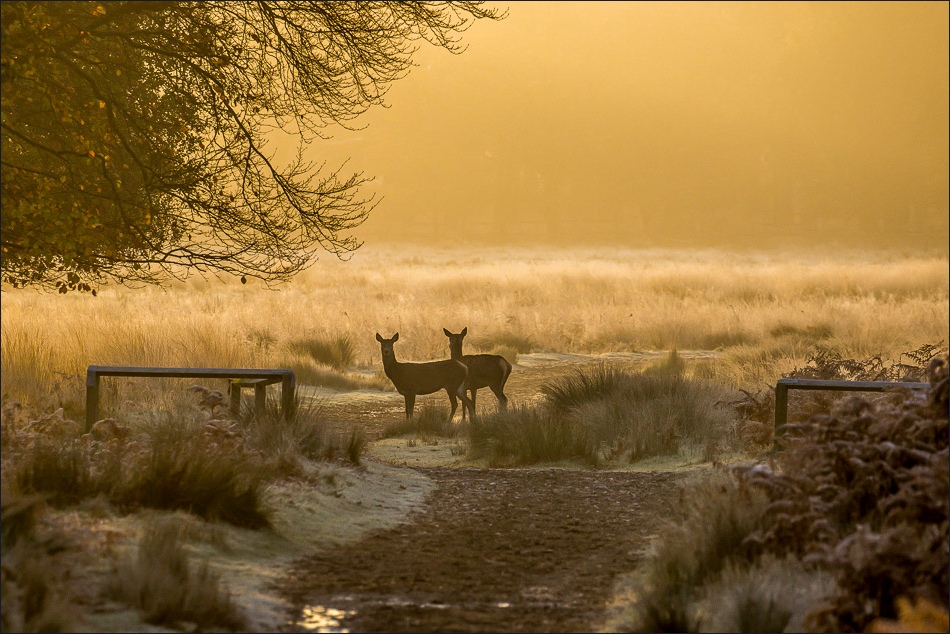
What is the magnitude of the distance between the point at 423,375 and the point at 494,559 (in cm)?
705

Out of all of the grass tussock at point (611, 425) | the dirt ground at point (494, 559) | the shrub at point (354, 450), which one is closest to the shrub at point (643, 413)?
the grass tussock at point (611, 425)

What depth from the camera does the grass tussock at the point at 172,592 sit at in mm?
5422

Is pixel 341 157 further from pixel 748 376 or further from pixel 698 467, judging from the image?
pixel 698 467

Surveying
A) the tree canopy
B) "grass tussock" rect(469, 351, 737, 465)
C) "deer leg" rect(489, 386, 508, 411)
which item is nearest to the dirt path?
"grass tussock" rect(469, 351, 737, 465)

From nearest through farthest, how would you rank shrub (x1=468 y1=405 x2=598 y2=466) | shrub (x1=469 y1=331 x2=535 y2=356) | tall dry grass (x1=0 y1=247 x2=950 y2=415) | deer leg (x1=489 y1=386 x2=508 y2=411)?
1. shrub (x1=468 y1=405 x2=598 y2=466)
2. deer leg (x1=489 y1=386 x2=508 y2=411)
3. tall dry grass (x1=0 y1=247 x2=950 y2=415)
4. shrub (x1=469 y1=331 x2=535 y2=356)

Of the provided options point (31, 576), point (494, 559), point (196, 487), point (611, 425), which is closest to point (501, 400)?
point (611, 425)

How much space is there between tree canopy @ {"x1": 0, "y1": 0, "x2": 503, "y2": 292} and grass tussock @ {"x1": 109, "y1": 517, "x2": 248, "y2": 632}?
4.83m

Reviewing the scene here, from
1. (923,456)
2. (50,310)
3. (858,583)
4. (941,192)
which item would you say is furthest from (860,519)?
(941,192)

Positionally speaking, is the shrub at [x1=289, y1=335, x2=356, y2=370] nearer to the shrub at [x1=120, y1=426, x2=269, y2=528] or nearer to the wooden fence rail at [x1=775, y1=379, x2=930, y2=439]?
the wooden fence rail at [x1=775, y1=379, x2=930, y2=439]

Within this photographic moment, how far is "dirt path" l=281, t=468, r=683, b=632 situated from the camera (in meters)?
5.86

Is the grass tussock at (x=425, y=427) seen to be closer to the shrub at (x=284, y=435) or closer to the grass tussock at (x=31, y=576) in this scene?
the shrub at (x=284, y=435)

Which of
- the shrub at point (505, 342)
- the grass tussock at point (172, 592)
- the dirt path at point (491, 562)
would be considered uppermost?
the shrub at point (505, 342)

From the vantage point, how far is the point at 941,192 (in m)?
124

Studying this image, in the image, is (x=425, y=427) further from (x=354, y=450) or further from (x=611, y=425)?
(x=354, y=450)
